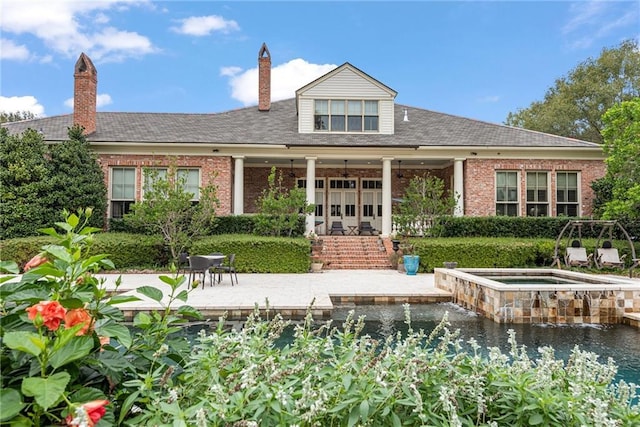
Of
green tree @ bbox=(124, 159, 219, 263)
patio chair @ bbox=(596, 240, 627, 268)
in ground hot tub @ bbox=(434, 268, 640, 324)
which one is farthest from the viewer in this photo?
green tree @ bbox=(124, 159, 219, 263)

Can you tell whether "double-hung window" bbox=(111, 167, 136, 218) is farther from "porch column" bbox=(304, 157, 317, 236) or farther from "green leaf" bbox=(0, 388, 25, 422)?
"green leaf" bbox=(0, 388, 25, 422)

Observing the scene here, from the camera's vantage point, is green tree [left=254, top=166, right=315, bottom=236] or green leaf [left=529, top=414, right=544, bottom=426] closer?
green leaf [left=529, top=414, right=544, bottom=426]

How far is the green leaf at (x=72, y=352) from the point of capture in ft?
4.85

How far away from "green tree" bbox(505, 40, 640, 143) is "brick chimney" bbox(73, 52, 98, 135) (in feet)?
107

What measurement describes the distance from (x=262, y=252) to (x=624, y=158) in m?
13.4

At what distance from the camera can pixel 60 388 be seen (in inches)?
54.8

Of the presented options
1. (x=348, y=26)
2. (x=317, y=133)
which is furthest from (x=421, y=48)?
(x=317, y=133)

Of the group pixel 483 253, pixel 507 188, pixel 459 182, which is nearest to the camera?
pixel 483 253

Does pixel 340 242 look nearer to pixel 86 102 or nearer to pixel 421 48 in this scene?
pixel 421 48

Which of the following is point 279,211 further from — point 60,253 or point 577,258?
point 60,253

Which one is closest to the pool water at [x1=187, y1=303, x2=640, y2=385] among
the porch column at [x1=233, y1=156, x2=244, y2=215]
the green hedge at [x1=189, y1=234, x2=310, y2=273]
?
the green hedge at [x1=189, y1=234, x2=310, y2=273]

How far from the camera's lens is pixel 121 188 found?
17.1 m

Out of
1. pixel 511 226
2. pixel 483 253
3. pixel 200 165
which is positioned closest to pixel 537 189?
pixel 511 226

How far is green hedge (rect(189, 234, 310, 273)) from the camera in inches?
531
